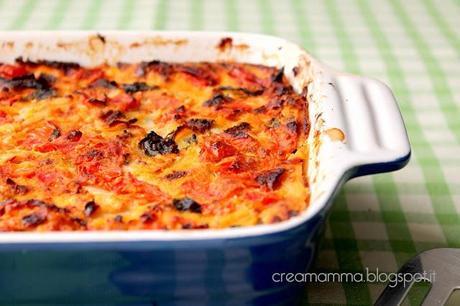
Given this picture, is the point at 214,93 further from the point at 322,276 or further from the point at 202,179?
the point at 322,276

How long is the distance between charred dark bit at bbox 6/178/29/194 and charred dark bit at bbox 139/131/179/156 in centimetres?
36

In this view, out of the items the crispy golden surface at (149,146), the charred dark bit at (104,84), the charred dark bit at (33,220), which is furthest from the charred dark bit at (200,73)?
the charred dark bit at (33,220)

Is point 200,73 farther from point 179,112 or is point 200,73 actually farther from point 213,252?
point 213,252

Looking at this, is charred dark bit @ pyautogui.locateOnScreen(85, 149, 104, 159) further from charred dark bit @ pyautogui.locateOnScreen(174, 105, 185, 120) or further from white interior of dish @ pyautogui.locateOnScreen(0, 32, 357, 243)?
white interior of dish @ pyautogui.locateOnScreen(0, 32, 357, 243)

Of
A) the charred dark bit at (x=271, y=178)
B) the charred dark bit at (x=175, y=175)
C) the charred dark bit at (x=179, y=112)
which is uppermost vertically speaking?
the charred dark bit at (x=271, y=178)

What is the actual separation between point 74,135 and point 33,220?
1.44 ft

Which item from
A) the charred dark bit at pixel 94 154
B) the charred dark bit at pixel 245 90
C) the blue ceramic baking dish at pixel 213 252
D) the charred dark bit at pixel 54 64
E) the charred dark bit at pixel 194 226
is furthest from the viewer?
the charred dark bit at pixel 54 64

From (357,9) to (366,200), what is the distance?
1.82 metres

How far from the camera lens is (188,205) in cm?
169

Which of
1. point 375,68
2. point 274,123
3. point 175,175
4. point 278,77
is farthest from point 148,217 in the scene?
point 375,68

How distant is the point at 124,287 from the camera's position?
1.52 m

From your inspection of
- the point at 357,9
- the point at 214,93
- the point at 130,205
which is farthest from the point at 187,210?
the point at 357,9

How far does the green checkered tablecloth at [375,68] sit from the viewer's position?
2035mm

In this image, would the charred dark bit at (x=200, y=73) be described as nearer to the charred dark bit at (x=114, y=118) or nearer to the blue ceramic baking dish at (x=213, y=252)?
the charred dark bit at (x=114, y=118)
